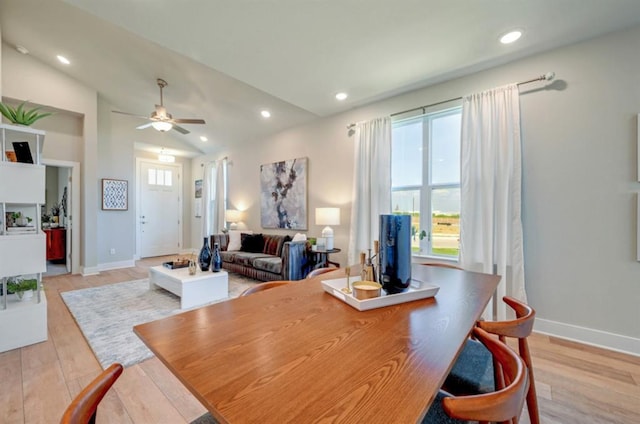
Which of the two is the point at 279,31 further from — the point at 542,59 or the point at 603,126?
the point at 603,126

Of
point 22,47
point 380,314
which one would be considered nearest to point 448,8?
point 380,314

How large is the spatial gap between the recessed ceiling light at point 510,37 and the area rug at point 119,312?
13.5ft

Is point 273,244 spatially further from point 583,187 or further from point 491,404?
point 491,404

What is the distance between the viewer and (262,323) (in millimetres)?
970

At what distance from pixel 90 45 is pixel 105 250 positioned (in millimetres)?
3800

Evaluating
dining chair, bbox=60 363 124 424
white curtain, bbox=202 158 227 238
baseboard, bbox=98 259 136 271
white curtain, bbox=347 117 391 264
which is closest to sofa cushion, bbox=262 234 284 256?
white curtain, bbox=347 117 391 264

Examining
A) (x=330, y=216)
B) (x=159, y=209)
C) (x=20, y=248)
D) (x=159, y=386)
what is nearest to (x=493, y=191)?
(x=330, y=216)

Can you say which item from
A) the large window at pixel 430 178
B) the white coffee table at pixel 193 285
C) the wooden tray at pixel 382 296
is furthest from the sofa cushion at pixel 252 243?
the wooden tray at pixel 382 296

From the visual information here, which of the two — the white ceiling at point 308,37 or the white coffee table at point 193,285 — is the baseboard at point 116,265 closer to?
the white coffee table at point 193,285

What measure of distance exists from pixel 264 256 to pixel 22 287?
2.80 metres

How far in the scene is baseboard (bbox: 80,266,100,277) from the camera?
498cm

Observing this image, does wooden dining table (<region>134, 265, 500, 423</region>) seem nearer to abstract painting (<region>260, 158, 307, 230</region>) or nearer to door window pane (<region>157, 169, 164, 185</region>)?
abstract painting (<region>260, 158, 307, 230</region>)

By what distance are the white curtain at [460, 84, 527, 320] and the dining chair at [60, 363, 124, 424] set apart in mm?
3117

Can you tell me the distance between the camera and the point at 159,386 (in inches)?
73.8
